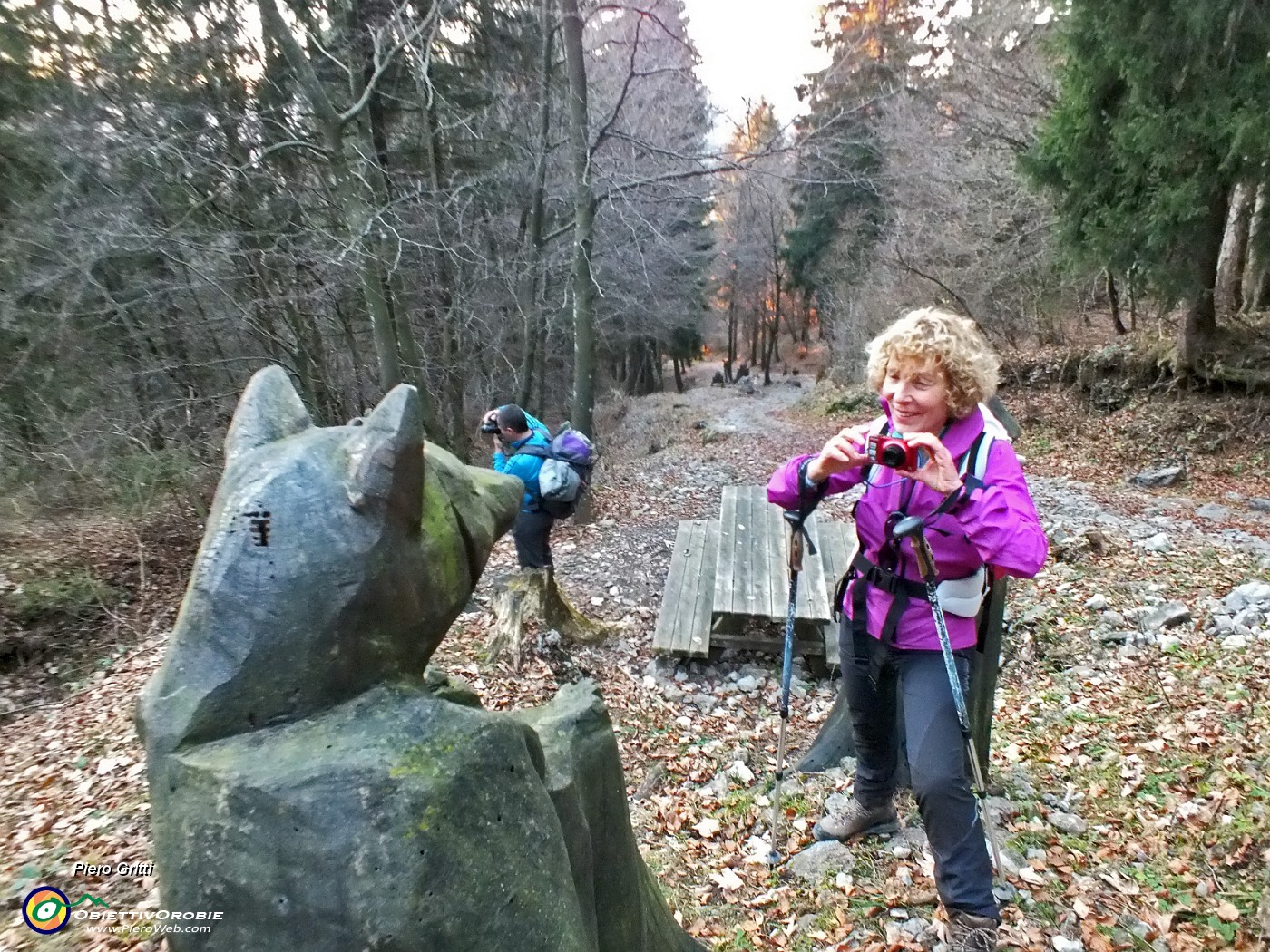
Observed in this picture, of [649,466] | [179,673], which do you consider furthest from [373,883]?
[649,466]

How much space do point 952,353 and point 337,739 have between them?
2085 millimetres

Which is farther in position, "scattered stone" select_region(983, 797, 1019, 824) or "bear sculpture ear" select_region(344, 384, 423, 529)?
"scattered stone" select_region(983, 797, 1019, 824)

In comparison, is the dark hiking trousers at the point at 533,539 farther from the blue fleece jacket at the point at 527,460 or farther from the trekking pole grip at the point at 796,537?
the trekking pole grip at the point at 796,537

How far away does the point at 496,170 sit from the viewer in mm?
9922

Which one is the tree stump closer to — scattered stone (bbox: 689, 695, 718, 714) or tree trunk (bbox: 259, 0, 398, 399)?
scattered stone (bbox: 689, 695, 718, 714)

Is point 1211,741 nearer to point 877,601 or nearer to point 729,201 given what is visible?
point 877,601

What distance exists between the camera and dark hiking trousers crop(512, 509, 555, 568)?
5.33m

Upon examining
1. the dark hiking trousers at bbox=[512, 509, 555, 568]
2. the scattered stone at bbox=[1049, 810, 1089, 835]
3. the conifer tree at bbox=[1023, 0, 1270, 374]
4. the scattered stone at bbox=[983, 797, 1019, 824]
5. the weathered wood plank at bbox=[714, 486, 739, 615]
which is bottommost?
the scattered stone at bbox=[1049, 810, 1089, 835]

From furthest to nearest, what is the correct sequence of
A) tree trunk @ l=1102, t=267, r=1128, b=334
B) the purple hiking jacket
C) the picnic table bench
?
tree trunk @ l=1102, t=267, r=1128, b=334 < the picnic table bench < the purple hiking jacket

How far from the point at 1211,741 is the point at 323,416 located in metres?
9.68

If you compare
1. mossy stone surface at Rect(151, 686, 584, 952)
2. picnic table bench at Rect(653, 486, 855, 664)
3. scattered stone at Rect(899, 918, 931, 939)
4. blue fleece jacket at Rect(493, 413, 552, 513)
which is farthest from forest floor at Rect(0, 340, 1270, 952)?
mossy stone surface at Rect(151, 686, 584, 952)

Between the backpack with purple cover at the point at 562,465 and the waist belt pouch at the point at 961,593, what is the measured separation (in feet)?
9.56

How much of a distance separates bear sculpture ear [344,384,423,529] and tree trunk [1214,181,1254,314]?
14.1 metres

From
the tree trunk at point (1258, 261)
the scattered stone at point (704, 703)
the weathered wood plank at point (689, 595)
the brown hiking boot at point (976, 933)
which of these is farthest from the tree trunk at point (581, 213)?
the tree trunk at point (1258, 261)
